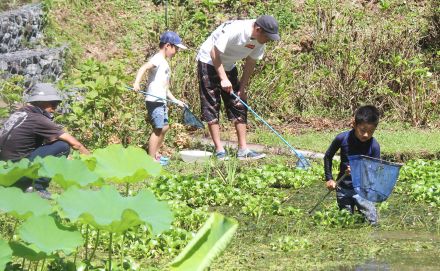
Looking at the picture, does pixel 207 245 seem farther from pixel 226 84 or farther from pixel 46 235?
pixel 226 84

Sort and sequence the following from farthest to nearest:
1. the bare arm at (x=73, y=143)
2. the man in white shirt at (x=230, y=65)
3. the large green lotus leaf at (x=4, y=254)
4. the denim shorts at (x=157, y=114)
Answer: the denim shorts at (x=157, y=114)
the man in white shirt at (x=230, y=65)
the bare arm at (x=73, y=143)
the large green lotus leaf at (x=4, y=254)

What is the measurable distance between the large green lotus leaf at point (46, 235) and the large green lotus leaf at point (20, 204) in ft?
0.59

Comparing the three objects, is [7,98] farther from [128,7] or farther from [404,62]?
[128,7]

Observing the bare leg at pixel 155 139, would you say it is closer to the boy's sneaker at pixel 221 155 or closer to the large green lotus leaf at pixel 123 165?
the boy's sneaker at pixel 221 155

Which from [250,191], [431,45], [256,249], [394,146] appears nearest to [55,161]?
[256,249]

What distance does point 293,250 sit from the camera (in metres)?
6.51

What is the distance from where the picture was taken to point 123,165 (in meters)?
4.43

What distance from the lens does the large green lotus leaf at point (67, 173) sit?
4.09m

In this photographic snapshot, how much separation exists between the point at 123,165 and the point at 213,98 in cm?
648

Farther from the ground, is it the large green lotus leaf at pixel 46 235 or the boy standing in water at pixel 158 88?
the large green lotus leaf at pixel 46 235

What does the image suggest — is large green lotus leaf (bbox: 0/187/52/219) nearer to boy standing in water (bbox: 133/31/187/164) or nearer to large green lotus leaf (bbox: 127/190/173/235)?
large green lotus leaf (bbox: 127/190/173/235)

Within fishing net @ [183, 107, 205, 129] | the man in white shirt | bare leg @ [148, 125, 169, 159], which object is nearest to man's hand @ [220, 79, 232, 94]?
the man in white shirt

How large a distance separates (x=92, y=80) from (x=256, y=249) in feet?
16.0

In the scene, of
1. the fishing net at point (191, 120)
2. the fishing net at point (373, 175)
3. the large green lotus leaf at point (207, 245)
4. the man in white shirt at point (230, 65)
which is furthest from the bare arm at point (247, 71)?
the large green lotus leaf at point (207, 245)
